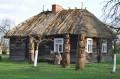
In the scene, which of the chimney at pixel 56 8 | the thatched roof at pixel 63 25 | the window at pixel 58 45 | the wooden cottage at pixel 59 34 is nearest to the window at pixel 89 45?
the wooden cottage at pixel 59 34

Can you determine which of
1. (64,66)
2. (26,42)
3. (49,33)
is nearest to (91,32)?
(49,33)

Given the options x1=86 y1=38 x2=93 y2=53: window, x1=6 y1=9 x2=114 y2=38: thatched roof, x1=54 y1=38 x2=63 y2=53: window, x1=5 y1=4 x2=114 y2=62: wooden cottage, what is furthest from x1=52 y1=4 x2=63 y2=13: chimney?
x1=86 y1=38 x2=93 y2=53: window

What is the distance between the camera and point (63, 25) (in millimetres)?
47312

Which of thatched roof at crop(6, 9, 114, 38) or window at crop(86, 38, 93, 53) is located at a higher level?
thatched roof at crop(6, 9, 114, 38)

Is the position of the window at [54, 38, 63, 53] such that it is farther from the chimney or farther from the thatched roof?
the chimney

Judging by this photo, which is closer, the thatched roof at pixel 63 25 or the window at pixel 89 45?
the thatched roof at pixel 63 25

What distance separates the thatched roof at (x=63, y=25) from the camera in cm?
4625

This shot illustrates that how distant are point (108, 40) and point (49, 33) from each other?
8237mm

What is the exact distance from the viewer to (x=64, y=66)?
117ft

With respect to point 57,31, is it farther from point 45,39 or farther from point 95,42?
point 95,42

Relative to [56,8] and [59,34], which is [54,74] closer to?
[59,34]

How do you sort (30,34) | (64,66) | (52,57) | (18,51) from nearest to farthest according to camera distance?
(64,66) → (52,57) → (30,34) → (18,51)

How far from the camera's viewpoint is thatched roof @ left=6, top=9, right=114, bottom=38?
1821 inches

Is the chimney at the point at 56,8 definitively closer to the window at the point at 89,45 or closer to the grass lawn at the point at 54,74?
the window at the point at 89,45
